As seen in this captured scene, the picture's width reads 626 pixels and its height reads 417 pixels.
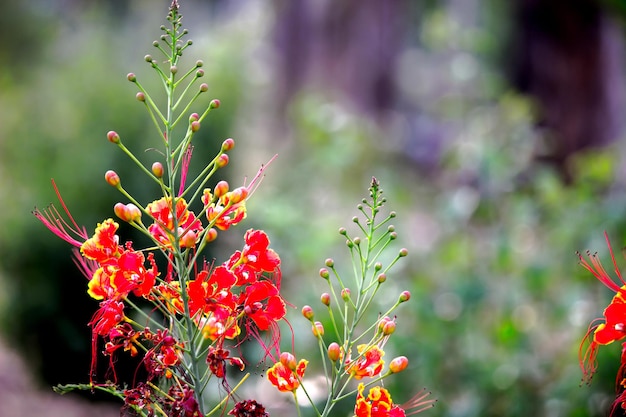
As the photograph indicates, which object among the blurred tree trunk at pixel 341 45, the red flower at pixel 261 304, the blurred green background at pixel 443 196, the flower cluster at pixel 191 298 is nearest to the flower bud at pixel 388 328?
the flower cluster at pixel 191 298

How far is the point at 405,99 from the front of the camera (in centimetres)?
1080

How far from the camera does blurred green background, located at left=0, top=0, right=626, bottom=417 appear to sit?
7.70ft

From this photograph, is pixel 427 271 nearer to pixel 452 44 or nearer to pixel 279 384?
pixel 452 44

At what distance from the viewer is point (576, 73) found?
5.02 meters

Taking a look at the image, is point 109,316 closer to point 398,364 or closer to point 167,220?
point 167,220

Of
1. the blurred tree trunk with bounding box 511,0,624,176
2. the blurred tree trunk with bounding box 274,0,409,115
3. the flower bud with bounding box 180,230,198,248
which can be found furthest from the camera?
the blurred tree trunk with bounding box 274,0,409,115

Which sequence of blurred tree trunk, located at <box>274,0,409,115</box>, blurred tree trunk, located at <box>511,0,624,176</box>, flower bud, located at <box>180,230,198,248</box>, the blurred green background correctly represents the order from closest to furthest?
flower bud, located at <box>180,230,198,248</box>, the blurred green background, blurred tree trunk, located at <box>511,0,624,176</box>, blurred tree trunk, located at <box>274,0,409,115</box>

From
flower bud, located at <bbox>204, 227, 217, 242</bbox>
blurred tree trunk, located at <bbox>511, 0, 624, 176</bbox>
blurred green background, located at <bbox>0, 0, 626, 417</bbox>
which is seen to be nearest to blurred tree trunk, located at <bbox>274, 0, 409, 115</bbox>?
blurred green background, located at <bbox>0, 0, 626, 417</bbox>

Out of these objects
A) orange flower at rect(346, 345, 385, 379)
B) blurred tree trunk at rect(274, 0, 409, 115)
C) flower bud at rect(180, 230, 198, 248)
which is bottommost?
orange flower at rect(346, 345, 385, 379)

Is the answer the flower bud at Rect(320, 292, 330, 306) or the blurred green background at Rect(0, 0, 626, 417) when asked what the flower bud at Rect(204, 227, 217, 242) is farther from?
the blurred green background at Rect(0, 0, 626, 417)

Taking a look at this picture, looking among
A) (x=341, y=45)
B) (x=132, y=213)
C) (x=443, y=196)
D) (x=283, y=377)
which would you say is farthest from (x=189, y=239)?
(x=341, y=45)

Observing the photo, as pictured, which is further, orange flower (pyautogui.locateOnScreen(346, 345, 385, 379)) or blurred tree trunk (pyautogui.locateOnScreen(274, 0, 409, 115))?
blurred tree trunk (pyautogui.locateOnScreen(274, 0, 409, 115))

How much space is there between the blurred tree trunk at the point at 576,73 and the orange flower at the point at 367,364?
4.18m

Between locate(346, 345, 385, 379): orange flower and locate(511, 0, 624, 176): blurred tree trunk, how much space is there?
13.7 feet
